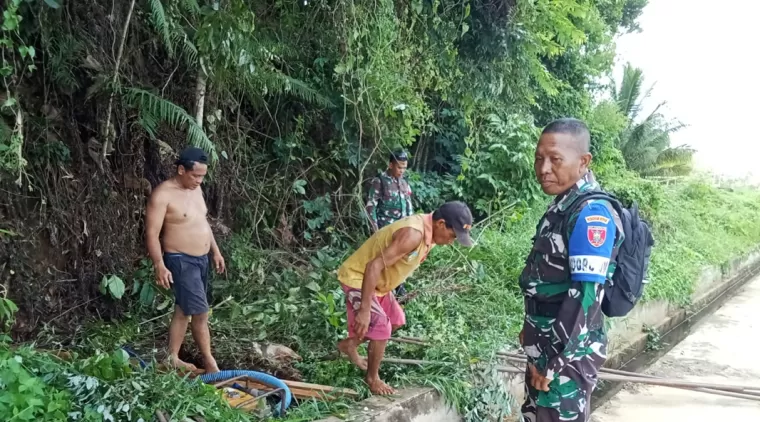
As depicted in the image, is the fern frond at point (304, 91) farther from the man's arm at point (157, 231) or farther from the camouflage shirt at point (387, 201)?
the man's arm at point (157, 231)

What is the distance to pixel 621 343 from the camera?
19.3 ft

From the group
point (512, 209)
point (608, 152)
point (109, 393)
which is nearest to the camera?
point (109, 393)

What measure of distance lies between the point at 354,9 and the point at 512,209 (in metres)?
4.41

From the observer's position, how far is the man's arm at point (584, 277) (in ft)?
7.32

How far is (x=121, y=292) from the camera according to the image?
451cm

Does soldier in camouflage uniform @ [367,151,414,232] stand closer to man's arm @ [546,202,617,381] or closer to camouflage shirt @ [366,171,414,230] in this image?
camouflage shirt @ [366,171,414,230]

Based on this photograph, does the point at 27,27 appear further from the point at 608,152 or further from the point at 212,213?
the point at 608,152

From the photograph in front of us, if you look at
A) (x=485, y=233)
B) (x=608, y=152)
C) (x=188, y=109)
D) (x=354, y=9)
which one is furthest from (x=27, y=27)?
(x=608, y=152)

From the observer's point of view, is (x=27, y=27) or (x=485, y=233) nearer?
(x=27, y=27)

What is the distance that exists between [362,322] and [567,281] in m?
1.31

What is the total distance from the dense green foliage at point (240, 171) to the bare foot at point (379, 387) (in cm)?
25

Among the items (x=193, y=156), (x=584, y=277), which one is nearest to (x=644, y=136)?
(x=193, y=156)

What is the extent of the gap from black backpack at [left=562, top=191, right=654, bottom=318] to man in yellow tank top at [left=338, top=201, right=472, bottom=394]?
0.93 m

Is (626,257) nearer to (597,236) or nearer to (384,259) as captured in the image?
(597,236)
